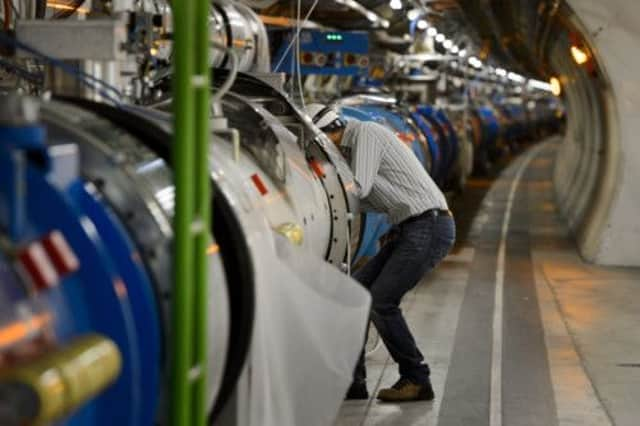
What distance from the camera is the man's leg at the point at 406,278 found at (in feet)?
22.2

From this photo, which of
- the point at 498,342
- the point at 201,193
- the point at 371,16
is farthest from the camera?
the point at 371,16

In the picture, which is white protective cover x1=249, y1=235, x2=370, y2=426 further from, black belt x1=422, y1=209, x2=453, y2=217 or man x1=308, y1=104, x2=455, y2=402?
black belt x1=422, y1=209, x2=453, y2=217

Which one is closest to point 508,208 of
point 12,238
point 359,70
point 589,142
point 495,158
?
point 589,142

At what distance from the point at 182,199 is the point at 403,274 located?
11.8ft

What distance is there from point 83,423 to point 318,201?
2754 mm

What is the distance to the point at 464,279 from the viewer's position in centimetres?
1171

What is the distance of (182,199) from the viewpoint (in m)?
3.25

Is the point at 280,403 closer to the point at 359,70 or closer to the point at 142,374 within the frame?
the point at 142,374

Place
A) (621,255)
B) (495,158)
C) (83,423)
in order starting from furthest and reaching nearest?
1. (495,158)
2. (621,255)
3. (83,423)

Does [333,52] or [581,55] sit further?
[333,52]

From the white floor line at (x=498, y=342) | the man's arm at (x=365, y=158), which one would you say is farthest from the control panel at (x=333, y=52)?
the man's arm at (x=365, y=158)

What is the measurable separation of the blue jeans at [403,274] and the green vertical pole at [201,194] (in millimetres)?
3368

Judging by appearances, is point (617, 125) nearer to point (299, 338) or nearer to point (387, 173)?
point (387, 173)

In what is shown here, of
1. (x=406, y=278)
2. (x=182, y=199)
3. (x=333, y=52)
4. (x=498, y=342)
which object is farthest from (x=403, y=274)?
(x=333, y=52)
